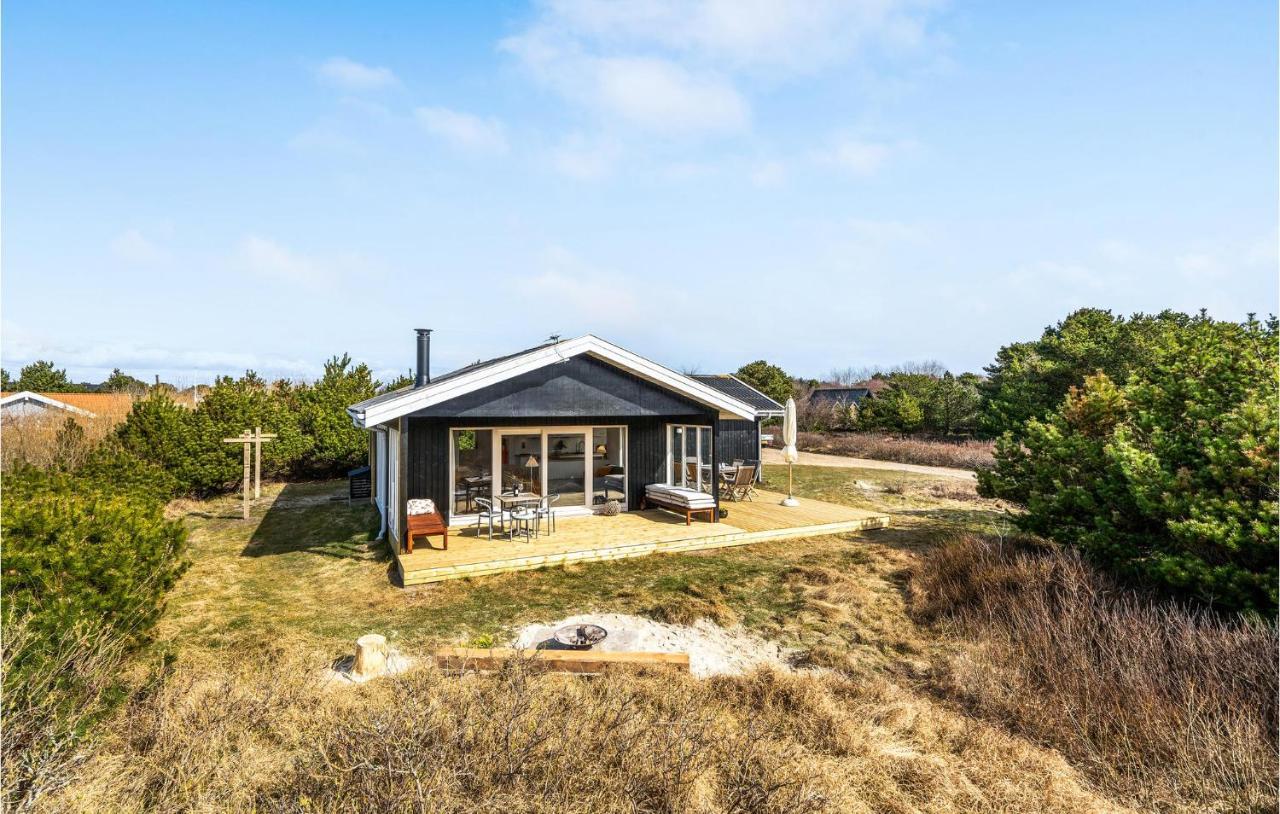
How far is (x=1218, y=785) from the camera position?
379cm

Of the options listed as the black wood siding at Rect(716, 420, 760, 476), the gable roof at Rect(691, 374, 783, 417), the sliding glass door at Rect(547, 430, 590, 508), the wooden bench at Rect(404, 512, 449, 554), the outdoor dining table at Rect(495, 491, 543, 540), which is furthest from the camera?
the black wood siding at Rect(716, 420, 760, 476)

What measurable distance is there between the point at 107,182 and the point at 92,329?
19.0 ft

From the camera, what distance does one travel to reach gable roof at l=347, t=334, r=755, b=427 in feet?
29.5

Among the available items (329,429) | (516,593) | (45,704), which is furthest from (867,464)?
(45,704)

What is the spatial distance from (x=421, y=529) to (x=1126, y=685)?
8.91 meters

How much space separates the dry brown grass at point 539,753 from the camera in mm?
3170

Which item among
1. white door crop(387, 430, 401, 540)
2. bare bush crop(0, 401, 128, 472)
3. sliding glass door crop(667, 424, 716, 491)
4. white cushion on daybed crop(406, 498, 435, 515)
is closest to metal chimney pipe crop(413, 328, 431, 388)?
white door crop(387, 430, 401, 540)

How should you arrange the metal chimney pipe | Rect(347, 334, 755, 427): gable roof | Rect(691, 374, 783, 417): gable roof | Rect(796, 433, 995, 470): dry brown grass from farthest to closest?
1. Rect(796, 433, 995, 470): dry brown grass
2. Rect(691, 374, 783, 417): gable roof
3. the metal chimney pipe
4. Rect(347, 334, 755, 427): gable roof

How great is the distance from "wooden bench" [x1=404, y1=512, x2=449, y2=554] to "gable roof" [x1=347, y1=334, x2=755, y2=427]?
1830 millimetres

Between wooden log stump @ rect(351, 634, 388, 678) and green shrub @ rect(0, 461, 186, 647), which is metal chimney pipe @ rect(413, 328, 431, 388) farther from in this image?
wooden log stump @ rect(351, 634, 388, 678)

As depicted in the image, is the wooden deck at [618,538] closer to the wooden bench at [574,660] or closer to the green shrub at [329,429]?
the wooden bench at [574,660]

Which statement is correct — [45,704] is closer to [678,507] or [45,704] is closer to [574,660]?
[574,660]

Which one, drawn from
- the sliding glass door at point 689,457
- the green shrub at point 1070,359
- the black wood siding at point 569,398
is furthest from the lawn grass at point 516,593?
the green shrub at point 1070,359

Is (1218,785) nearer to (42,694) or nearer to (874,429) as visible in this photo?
(42,694)
